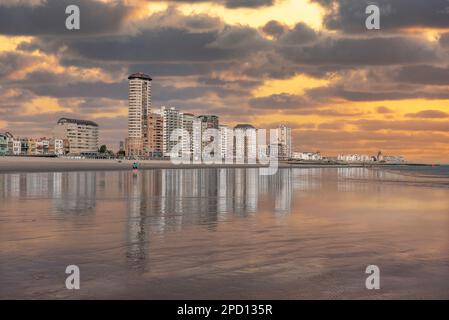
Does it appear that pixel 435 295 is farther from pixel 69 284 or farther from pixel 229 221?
pixel 229 221

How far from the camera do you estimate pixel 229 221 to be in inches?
810

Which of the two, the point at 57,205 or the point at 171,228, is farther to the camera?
the point at 57,205

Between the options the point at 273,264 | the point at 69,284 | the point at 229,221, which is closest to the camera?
the point at 69,284

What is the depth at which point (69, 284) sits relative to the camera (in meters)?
9.88

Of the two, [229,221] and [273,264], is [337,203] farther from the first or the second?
[273,264]

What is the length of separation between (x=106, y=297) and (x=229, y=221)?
1170cm

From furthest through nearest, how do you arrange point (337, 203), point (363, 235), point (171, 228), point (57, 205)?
point (337, 203)
point (57, 205)
point (171, 228)
point (363, 235)

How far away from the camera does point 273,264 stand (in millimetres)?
12055
